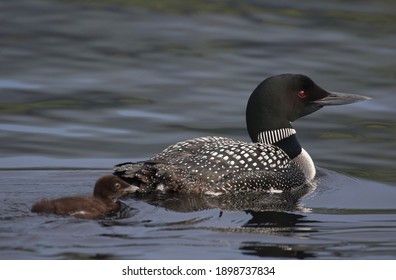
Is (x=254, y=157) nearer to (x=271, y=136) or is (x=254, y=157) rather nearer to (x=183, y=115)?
(x=271, y=136)

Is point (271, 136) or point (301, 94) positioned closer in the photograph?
point (271, 136)

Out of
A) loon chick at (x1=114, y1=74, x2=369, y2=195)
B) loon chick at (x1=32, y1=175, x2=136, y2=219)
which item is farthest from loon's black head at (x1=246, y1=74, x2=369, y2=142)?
loon chick at (x1=32, y1=175, x2=136, y2=219)

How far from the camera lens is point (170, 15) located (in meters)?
14.8

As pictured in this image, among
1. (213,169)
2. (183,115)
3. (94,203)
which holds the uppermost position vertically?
(183,115)

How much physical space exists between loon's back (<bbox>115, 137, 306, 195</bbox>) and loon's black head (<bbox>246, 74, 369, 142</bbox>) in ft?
1.13

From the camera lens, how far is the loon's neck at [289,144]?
31.4 ft

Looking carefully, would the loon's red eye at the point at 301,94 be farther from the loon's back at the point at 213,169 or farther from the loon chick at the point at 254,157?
the loon's back at the point at 213,169

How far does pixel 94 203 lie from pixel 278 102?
2173mm

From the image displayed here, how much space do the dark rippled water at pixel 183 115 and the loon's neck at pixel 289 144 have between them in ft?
0.67

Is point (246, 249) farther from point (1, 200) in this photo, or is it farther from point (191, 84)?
point (191, 84)

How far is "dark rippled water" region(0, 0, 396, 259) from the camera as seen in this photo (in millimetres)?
7738

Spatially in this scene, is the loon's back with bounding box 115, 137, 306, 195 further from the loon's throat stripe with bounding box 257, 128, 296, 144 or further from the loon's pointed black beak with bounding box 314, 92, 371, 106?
the loon's pointed black beak with bounding box 314, 92, 371, 106

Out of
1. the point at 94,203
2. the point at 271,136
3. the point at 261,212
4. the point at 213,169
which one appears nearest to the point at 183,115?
the point at 271,136

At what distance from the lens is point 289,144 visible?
9641mm
